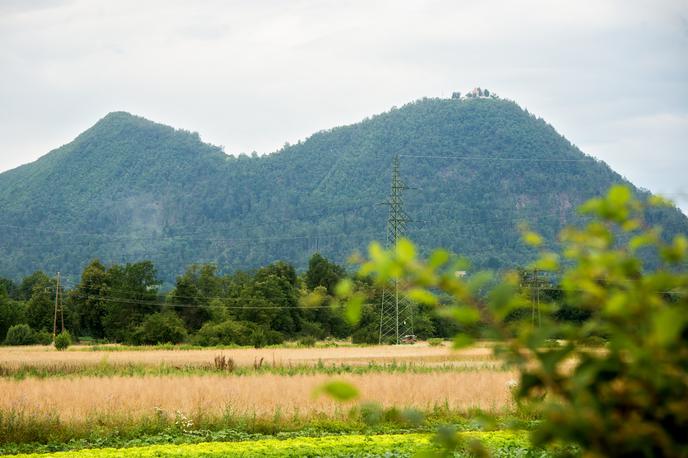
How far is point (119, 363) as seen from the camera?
40688 mm

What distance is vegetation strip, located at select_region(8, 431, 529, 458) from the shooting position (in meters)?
12.9

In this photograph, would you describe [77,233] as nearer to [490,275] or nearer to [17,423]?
[17,423]

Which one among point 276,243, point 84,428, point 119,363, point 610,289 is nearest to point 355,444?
point 84,428

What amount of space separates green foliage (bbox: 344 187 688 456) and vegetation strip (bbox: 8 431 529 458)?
10.6m

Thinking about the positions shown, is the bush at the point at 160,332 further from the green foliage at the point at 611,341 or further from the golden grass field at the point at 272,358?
the green foliage at the point at 611,341

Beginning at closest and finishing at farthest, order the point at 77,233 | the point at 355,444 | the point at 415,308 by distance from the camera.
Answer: the point at 355,444, the point at 415,308, the point at 77,233

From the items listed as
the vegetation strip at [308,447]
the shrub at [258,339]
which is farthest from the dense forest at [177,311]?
the vegetation strip at [308,447]

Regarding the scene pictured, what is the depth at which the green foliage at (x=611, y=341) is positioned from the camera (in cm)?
176

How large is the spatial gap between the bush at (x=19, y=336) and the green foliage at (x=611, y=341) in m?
75.1

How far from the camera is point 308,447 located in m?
13.6

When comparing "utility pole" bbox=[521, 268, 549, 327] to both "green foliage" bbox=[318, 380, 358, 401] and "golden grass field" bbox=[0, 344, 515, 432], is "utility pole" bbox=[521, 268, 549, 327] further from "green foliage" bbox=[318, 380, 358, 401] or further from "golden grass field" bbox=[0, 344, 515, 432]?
"golden grass field" bbox=[0, 344, 515, 432]

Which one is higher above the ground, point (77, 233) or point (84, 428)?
point (77, 233)

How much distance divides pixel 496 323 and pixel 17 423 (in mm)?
15621

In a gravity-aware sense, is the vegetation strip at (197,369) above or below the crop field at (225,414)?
below
